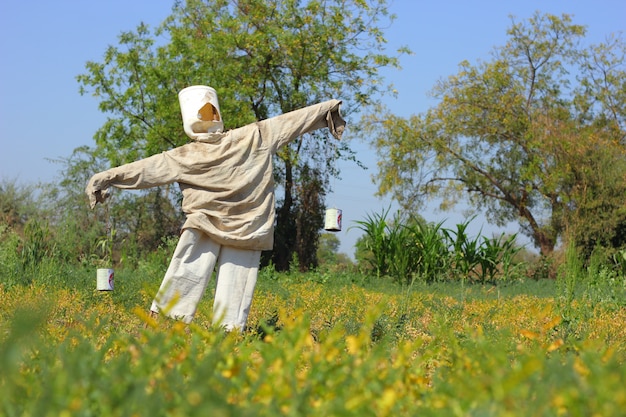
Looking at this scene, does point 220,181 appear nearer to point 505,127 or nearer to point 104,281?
point 104,281

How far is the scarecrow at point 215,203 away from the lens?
20.8 ft

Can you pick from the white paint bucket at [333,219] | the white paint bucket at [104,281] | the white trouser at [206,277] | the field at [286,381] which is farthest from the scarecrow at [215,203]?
the field at [286,381]

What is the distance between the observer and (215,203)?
641cm

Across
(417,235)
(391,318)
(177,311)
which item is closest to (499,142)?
(417,235)

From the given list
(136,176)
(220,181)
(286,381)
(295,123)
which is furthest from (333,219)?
(286,381)

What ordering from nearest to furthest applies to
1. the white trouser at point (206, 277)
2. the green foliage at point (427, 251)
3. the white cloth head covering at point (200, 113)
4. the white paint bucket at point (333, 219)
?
1. the white trouser at point (206, 277)
2. the white cloth head covering at point (200, 113)
3. the white paint bucket at point (333, 219)
4. the green foliage at point (427, 251)

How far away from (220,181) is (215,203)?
0.16 m

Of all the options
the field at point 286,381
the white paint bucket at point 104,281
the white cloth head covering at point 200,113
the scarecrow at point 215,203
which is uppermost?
the white cloth head covering at point 200,113

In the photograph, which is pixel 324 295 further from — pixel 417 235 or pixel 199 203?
pixel 417 235

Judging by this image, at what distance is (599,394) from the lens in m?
2.10

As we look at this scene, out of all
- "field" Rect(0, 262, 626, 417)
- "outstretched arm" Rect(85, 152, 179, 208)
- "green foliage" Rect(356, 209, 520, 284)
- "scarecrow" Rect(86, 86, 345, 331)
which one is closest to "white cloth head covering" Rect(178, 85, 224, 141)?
"scarecrow" Rect(86, 86, 345, 331)

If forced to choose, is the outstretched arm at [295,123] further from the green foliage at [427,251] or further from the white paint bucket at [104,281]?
the green foliage at [427,251]

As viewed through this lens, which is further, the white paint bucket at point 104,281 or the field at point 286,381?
the white paint bucket at point 104,281

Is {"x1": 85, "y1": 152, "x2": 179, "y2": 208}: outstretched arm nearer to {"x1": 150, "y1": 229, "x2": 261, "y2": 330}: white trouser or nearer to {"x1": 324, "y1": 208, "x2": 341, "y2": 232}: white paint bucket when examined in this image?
{"x1": 150, "y1": 229, "x2": 261, "y2": 330}: white trouser
